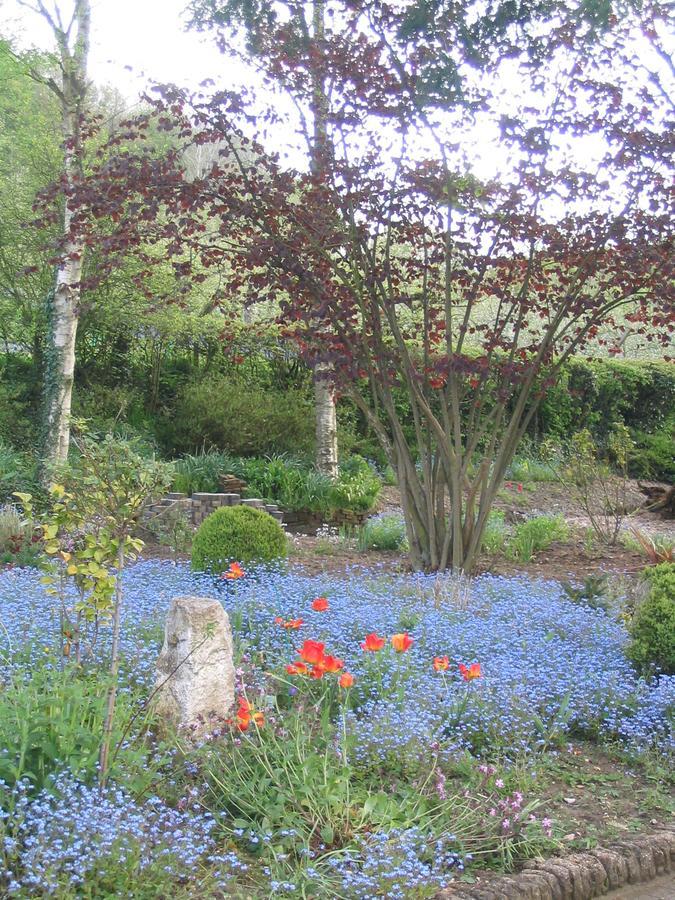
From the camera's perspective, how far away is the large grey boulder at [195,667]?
3.30m

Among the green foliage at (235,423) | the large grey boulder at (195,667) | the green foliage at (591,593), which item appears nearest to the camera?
the large grey boulder at (195,667)

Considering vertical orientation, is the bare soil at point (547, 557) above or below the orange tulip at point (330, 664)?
below

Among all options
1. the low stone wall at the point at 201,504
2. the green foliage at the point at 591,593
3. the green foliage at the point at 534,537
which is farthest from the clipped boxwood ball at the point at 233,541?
the green foliage at the point at 534,537

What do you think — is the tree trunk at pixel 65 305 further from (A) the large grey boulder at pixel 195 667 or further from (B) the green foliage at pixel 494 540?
(A) the large grey boulder at pixel 195 667

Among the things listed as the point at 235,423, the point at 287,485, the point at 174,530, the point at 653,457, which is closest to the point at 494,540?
the point at 287,485

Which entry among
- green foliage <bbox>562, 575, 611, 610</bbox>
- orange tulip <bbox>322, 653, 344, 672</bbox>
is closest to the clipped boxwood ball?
green foliage <bbox>562, 575, 611, 610</bbox>

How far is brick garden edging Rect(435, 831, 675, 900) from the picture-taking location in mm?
2592

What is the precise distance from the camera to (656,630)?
14.2ft

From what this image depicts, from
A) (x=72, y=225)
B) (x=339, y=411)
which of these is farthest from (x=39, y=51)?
(x=339, y=411)

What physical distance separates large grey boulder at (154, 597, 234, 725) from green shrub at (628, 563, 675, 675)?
2108 millimetres

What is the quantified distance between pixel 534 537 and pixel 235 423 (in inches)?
192

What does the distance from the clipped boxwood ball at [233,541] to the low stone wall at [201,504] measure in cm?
232

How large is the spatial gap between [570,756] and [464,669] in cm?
77

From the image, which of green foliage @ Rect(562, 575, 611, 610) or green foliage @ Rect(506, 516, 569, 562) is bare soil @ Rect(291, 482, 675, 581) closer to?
green foliage @ Rect(506, 516, 569, 562)
